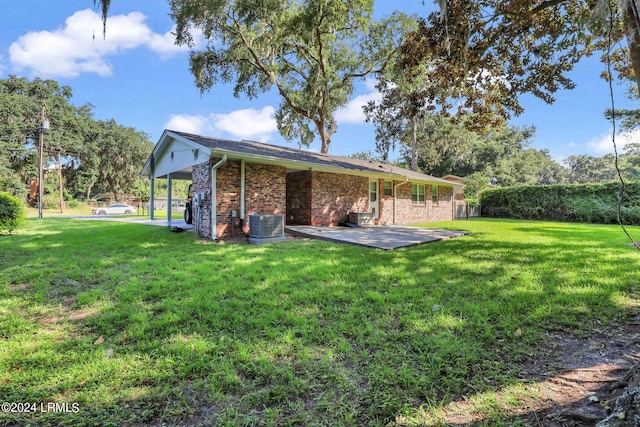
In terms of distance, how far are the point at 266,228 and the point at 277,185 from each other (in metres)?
2.09

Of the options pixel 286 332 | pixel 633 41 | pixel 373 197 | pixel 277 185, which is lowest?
pixel 286 332

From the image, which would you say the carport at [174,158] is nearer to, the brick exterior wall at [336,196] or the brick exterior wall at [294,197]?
the brick exterior wall at [294,197]

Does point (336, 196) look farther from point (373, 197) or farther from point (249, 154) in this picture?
point (249, 154)

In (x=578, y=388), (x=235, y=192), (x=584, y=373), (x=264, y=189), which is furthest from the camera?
(x=264, y=189)

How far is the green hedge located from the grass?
15443 millimetres

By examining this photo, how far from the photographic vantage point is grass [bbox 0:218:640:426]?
204cm

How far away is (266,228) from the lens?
29.1ft

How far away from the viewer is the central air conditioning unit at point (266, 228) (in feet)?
28.8

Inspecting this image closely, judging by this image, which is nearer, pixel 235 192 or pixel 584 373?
pixel 584 373

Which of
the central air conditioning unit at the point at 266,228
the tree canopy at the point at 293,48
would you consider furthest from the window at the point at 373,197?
the tree canopy at the point at 293,48

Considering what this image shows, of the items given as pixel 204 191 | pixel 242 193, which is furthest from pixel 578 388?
pixel 204 191

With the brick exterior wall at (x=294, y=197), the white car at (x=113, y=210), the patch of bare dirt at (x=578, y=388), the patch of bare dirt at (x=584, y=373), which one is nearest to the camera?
the patch of bare dirt at (x=578, y=388)

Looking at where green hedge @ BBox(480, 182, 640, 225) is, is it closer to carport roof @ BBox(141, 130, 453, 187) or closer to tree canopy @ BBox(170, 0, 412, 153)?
carport roof @ BBox(141, 130, 453, 187)

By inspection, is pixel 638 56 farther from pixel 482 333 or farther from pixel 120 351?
pixel 120 351
